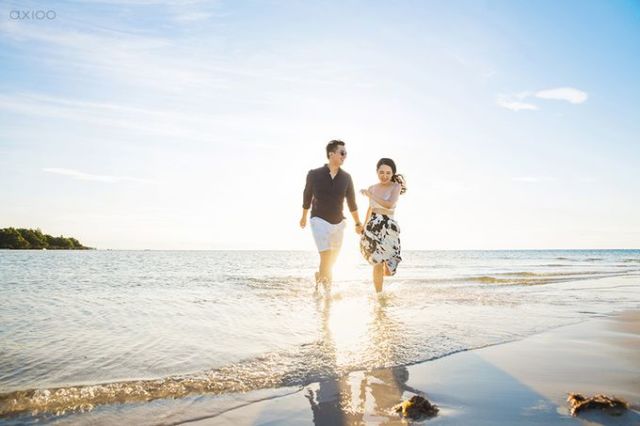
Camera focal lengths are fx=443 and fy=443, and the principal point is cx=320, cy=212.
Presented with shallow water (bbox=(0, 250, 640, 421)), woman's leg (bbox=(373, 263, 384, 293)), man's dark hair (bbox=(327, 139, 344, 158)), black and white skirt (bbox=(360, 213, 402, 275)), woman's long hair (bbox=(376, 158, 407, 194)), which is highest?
man's dark hair (bbox=(327, 139, 344, 158))

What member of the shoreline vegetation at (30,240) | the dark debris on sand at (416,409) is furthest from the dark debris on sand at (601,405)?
the shoreline vegetation at (30,240)

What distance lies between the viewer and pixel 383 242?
790 centimetres

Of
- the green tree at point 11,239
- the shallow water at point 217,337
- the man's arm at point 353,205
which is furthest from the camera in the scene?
the green tree at point 11,239

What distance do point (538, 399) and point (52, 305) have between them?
6.61 m

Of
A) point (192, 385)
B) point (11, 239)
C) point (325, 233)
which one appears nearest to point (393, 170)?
point (325, 233)

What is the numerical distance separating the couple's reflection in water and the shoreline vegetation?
244 ft

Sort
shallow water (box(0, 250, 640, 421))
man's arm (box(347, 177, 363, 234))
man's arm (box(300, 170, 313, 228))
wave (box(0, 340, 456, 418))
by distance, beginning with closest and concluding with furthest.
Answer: wave (box(0, 340, 456, 418)) → shallow water (box(0, 250, 640, 421)) → man's arm (box(300, 170, 313, 228)) → man's arm (box(347, 177, 363, 234))

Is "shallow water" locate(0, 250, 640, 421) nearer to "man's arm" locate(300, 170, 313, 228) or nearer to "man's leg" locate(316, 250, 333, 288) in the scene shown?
"man's leg" locate(316, 250, 333, 288)

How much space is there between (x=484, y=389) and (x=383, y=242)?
5.09 m

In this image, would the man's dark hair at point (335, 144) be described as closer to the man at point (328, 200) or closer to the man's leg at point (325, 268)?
the man at point (328, 200)

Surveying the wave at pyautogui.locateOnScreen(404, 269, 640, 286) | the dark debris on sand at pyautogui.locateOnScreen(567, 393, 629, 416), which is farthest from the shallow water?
the wave at pyautogui.locateOnScreen(404, 269, 640, 286)

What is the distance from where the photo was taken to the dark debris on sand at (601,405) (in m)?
2.40

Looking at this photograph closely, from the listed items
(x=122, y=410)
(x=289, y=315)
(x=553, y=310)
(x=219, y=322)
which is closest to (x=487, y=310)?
(x=553, y=310)

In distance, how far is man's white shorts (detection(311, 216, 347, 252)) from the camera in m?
8.22
